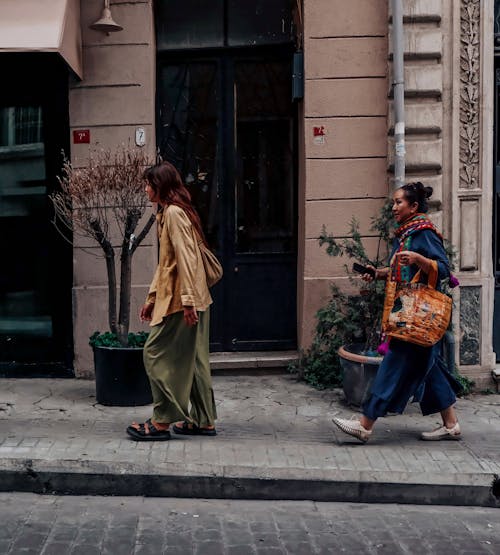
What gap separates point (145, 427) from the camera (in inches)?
227

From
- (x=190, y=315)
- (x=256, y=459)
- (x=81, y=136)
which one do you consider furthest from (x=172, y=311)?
(x=81, y=136)

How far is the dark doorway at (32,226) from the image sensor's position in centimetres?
783

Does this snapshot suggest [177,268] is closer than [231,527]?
No

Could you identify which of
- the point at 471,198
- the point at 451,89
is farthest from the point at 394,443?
the point at 451,89

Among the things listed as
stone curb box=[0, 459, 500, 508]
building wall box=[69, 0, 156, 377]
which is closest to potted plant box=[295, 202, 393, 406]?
stone curb box=[0, 459, 500, 508]

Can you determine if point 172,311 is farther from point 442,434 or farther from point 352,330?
point 442,434

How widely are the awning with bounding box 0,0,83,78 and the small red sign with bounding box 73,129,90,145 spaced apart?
689mm

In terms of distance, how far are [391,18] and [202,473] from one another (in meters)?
4.53

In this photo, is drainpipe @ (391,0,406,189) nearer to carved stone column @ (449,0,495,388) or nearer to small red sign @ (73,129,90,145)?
carved stone column @ (449,0,495,388)

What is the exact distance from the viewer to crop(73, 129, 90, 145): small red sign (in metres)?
7.78

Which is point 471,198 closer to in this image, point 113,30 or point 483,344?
point 483,344

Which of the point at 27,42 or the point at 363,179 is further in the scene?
the point at 363,179

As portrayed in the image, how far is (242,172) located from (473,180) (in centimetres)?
220

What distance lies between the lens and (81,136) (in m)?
7.79
